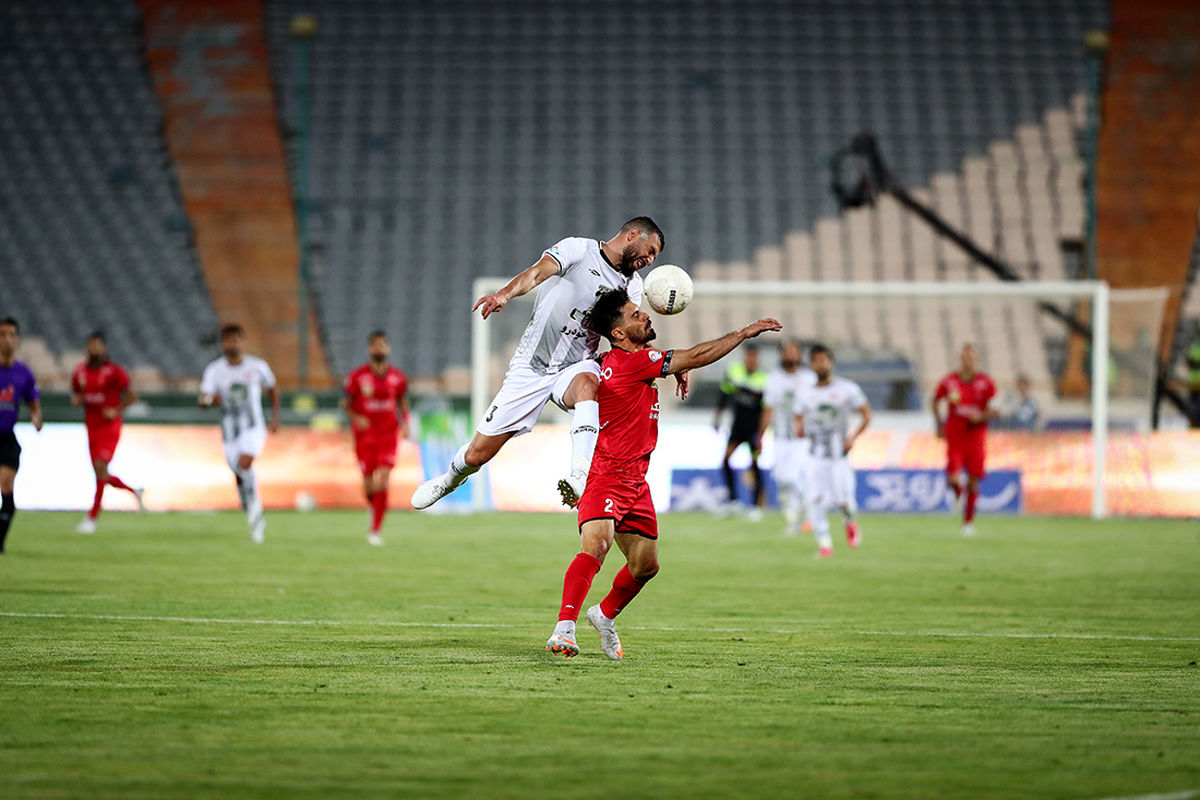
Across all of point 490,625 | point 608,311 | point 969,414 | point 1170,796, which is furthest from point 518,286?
point 969,414

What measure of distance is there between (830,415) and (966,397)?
3.87 m

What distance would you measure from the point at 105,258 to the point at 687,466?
49.4 ft

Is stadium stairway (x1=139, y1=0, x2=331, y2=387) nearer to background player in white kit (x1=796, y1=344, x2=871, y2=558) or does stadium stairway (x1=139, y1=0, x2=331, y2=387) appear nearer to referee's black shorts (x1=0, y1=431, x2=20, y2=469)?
background player in white kit (x1=796, y1=344, x2=871, y2=558)

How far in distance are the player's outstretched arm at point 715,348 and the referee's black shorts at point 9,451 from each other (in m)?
8.39

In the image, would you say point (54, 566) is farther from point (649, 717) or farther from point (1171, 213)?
point (1171, 213)

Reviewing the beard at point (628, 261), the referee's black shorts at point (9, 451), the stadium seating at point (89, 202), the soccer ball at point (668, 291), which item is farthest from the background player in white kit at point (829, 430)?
the stadium seating at point (89, 202)

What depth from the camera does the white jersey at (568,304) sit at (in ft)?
27.8

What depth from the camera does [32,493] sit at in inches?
842

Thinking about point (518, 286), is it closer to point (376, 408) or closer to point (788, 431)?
point (376, 408)

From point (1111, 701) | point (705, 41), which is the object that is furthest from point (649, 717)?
point (705, 41)

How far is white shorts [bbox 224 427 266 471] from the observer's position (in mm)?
16547

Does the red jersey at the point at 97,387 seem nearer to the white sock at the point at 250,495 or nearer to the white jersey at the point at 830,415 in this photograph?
the white sock at the point at 250,495

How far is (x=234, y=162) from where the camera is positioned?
3409cm

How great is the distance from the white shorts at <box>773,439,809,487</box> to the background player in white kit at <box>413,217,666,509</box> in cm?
1056
